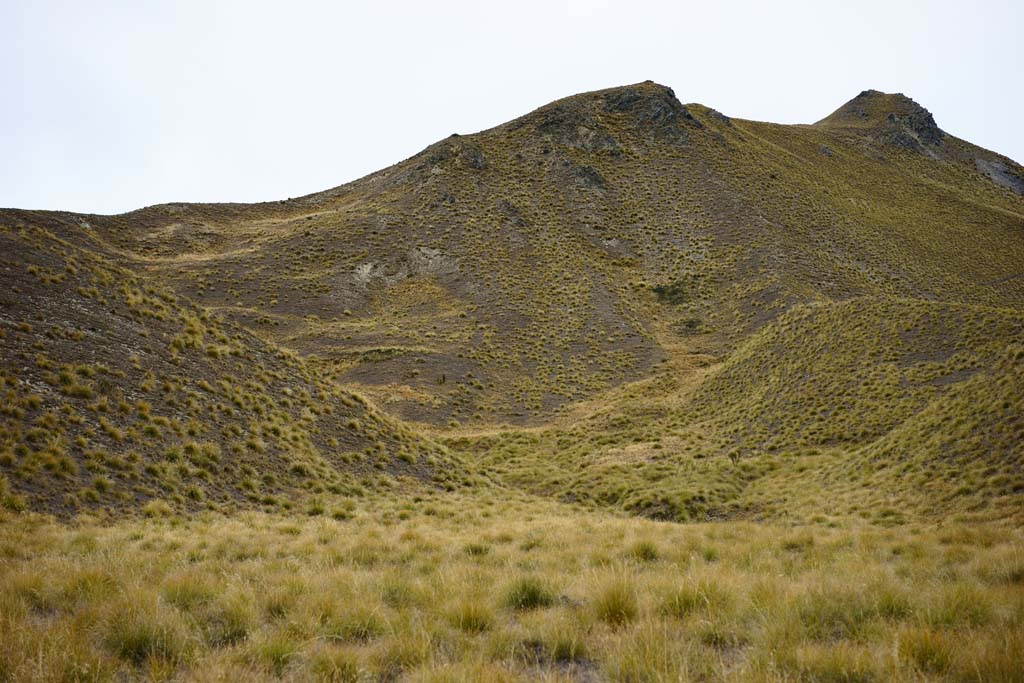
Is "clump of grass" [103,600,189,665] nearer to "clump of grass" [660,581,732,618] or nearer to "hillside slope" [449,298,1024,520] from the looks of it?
"clump of grass" [660,581,732,618]

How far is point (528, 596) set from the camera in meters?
6.31

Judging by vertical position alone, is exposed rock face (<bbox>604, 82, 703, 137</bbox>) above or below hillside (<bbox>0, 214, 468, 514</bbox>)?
above

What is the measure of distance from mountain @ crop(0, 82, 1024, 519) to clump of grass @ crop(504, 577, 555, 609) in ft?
36.5

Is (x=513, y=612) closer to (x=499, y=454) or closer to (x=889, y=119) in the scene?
(x=499, y=454)

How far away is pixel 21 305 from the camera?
59.8ft

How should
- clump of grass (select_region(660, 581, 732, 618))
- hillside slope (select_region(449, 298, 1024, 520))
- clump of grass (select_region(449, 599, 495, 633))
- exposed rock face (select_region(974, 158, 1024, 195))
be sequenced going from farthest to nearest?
1. exposed rock face (select_region(974, 158, 1024, 195))
2. hillside slope (select_region(449, 298, 1024, 520))
3. clump of grass (select_region(660, 581, 732, 618))
4. clump of grass (select_region(449, 599, 495, 633))

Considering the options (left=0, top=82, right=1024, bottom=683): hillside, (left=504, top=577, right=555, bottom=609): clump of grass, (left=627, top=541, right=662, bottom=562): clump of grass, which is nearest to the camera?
(left=0, top=82, right=1024, bottom=683): hillside

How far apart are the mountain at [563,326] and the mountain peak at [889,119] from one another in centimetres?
329

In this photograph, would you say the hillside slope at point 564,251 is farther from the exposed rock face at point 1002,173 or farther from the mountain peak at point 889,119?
the mountain peak at point 889,119

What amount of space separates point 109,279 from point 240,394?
8167 millimetres

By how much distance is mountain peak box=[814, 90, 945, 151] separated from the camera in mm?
119812

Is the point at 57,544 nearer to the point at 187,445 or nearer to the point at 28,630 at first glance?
the point at 28,630

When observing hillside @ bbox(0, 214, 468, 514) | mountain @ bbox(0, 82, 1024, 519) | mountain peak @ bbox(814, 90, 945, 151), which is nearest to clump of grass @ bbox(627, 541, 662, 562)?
hillside @ bbox(0, 214, 468, 514)

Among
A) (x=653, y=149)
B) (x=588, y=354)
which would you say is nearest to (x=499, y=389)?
(x=588, y=354)
